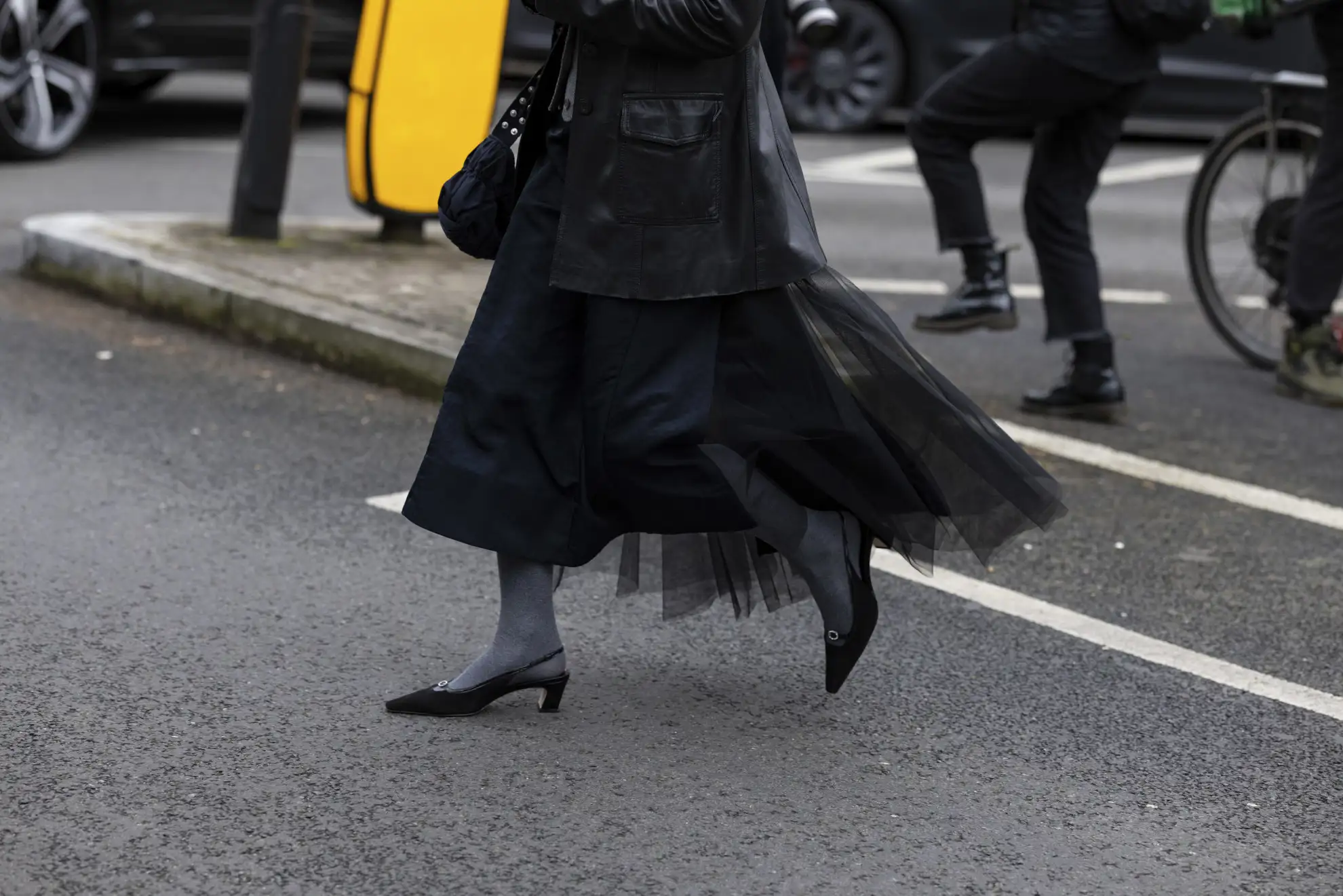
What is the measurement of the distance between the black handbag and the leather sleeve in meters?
0.27

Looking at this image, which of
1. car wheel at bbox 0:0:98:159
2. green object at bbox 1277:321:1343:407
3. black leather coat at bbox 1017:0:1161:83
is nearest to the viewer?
black leather coat at bbox 1017:0:1161:83

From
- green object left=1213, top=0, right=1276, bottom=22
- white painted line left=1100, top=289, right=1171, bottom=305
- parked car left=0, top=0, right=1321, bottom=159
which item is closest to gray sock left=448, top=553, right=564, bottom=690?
green object left=1213, top=0, right=1276, bottom=22

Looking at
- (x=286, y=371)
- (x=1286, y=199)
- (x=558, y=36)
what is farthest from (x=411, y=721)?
(x=1286, y=199)

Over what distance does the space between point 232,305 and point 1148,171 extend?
6.56 meters

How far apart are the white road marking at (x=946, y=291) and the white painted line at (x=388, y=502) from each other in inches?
126

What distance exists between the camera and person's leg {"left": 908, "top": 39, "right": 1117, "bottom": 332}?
5.66 metres

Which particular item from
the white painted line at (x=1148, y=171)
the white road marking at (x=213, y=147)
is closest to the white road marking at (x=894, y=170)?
the white painted line at (x=1148, y=171)

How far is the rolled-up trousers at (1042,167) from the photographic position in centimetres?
575

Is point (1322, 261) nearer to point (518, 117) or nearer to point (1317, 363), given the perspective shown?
point (1317, 363)

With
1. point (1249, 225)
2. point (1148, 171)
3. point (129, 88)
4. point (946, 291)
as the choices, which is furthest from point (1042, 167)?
point (129, 88)

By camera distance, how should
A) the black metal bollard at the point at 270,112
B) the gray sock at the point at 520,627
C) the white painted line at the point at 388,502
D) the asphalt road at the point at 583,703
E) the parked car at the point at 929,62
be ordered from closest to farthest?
1. the asphalt road at the point at 583,703
2. the gray sock at the point at 520,627
3. the white painted line at the point at 388,502
4. the black metal bollard at the point at 270,112
5. the parked car at the point at 929,62

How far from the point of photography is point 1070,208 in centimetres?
587

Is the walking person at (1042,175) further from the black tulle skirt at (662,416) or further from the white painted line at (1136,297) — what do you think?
the black tulle skirt at (662,416)

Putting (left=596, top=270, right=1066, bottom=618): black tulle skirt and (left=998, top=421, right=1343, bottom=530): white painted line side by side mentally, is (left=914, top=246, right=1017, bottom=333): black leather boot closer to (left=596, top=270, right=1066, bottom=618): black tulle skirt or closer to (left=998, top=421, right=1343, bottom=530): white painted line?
(left=998, top=421, right=1343, bottom=530): white painted line
